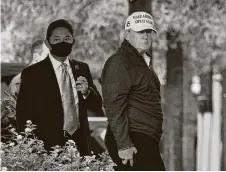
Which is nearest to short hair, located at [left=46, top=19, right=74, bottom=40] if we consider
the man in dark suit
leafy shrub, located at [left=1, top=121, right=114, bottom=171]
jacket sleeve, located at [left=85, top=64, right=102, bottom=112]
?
the man in dark suit

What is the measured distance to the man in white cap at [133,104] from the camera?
163 inches

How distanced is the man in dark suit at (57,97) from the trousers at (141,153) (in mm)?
441

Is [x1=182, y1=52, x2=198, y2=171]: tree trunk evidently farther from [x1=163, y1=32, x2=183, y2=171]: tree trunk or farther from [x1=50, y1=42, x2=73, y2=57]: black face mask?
[x1=50, y1=42, x2=73, y2=57]: black face mask

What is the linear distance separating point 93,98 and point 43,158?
73cm

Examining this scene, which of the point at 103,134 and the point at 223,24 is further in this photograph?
the point at 223,24

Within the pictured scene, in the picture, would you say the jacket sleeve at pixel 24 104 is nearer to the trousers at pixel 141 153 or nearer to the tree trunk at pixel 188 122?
the trousers at pixel 141 153

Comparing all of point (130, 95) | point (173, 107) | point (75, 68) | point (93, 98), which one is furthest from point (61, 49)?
point (173, 107)

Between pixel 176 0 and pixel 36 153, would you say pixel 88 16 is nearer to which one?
pixel 176 0

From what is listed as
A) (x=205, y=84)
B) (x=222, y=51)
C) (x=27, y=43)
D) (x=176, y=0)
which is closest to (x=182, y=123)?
(x=205, y=84)

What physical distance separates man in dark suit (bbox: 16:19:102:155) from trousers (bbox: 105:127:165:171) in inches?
17.4

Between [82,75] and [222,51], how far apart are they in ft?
4.49

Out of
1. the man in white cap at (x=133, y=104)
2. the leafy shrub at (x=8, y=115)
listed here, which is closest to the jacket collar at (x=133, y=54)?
the man in white cap at (x=133, y=104)

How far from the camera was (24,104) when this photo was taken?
4.85 metres

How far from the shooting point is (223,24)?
4918 millimetres
